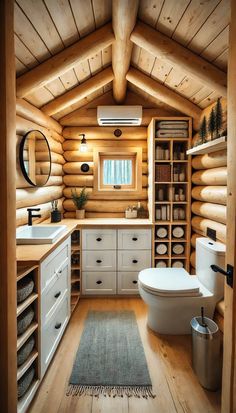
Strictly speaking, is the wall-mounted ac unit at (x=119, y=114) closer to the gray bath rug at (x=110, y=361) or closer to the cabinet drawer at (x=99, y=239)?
the cabinet drawer at (x=99, y=239)

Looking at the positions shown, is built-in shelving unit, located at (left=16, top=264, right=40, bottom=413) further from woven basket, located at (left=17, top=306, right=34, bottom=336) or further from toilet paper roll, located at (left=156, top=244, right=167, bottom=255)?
toilet paper roll, located at (left=156, top=244, right=167, bottom=255)

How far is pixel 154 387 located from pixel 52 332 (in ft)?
2.80

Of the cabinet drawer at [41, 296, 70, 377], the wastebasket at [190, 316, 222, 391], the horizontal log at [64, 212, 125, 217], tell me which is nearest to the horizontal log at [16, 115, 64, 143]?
the horizontal log at [64, 212, 125, 217]

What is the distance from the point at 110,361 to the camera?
1995mm

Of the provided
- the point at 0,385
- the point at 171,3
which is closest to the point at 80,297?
the point at 0,385

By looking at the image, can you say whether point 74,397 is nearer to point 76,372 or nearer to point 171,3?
point 76,372

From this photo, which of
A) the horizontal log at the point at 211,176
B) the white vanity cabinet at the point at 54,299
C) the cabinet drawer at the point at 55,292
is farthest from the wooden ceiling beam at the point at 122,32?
the cabinet drawer at the point at 55,292

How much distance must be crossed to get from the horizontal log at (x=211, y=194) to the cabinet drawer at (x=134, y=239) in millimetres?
736

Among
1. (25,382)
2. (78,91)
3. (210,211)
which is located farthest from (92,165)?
(25,382)

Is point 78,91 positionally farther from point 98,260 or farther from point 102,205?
point 98,260

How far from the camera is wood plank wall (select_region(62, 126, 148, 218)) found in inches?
142

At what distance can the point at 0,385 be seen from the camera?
112 centimetres

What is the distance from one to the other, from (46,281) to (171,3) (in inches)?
86.7

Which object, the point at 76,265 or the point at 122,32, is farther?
the point at 76,265
